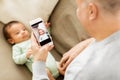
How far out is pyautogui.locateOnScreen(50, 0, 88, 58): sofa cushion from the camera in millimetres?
1739

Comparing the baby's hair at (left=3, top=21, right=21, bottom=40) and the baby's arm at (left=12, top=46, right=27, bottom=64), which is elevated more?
the baby's hair at (left=3, top=21, right=21, bottom=40)

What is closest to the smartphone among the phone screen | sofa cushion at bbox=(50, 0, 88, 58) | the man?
the phone screen

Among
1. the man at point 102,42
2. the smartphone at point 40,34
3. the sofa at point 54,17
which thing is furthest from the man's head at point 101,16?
the sofa at point 54,17

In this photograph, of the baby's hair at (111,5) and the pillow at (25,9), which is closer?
the baby's hair at (111,5)

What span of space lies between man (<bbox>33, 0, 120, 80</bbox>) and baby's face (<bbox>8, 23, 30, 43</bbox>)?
2.80ft

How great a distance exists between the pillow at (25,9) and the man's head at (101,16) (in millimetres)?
896

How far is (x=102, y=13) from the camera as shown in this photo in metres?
0.86

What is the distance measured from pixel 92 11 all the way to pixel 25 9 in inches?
37.9

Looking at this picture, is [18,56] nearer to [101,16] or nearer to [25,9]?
[25,9]

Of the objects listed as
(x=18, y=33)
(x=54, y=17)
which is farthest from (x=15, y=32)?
(x=54, y=17)

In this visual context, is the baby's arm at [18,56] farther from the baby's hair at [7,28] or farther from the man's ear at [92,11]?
the man's ear at [92,11]

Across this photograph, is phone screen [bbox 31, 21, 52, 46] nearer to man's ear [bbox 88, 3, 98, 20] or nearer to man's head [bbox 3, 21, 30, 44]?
man's head [bbox 3, 21, 30, 44]

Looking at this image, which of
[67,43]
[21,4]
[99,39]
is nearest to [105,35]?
[99,39]

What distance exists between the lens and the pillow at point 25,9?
5.75ft
